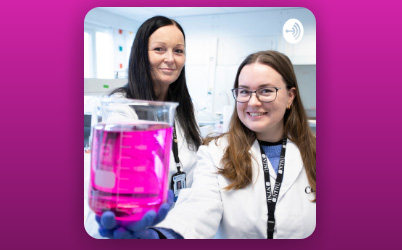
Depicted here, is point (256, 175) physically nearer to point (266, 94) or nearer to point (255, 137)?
point (255, 137)

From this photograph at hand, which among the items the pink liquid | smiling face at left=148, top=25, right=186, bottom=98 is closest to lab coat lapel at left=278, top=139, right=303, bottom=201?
smiling face at left=148, top=25, right=186, bottom=98

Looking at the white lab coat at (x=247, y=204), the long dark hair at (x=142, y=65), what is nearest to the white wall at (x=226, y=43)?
the long dark hair at (x=142, y=65)

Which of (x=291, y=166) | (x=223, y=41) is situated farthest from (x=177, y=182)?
(x=223, y=41)

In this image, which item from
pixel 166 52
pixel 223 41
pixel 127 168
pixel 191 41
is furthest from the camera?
pixel 223 41

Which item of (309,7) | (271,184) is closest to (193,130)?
(271,184)

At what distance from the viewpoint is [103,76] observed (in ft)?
4.43

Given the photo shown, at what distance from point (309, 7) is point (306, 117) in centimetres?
59

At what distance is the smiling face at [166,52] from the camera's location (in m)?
1.36

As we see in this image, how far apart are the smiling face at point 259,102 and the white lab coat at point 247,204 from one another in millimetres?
185

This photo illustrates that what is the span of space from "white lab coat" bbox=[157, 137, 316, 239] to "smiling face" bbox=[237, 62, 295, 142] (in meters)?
0.19

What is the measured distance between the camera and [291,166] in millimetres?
1366

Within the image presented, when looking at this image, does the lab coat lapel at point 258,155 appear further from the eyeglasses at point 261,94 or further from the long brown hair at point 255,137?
the eyeglasses at point 261,94

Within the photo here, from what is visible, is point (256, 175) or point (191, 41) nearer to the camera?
point (256, 175)

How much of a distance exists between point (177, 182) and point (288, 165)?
51cm
